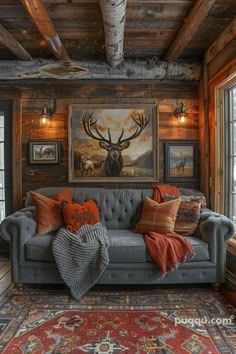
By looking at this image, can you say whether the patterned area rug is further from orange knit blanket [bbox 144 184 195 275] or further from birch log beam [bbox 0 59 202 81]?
birch log beam [bbox 0 59 202 81]

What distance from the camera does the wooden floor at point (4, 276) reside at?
9.15 feet

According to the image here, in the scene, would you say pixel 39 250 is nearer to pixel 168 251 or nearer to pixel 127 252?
pixel 127 252

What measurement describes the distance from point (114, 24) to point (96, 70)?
1.22m

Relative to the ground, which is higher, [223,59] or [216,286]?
[223,59]

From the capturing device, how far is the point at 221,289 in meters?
2.69

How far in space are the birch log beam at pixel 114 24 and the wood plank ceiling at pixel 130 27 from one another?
89 mm

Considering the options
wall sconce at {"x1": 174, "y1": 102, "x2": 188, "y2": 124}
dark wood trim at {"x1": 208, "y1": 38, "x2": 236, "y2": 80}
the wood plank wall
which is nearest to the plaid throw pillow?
the wood plank wall

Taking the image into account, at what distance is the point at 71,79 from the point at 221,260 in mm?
2926

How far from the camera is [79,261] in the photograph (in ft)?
8.25

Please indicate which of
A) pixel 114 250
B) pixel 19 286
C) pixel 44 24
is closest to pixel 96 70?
pixel 44 24

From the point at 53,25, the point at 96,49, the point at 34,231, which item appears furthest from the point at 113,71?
the point at 34,231

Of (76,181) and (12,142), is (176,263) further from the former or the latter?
(12,142)

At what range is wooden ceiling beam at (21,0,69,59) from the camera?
223 cm

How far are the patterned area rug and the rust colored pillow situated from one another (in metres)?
0.68
